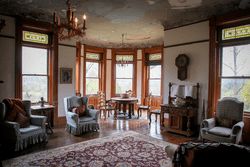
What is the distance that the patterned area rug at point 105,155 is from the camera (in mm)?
2973

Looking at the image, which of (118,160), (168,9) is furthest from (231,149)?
(168,9)

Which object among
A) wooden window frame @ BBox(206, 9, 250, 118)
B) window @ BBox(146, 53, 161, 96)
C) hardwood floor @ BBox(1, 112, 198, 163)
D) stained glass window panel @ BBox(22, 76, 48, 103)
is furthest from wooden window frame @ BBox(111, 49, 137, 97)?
wooden window frame @ BBox(206, 9, 250, 118)

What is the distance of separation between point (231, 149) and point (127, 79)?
768 centimetres

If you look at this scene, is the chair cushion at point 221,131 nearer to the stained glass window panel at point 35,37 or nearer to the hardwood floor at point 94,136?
the hardwood floor at point 94,136

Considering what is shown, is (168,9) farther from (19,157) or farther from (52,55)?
(19,157)

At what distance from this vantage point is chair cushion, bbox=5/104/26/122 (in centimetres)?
375

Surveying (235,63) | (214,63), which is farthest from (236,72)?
(214,63)

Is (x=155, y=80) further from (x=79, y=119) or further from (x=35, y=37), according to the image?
(x=35, y=37)

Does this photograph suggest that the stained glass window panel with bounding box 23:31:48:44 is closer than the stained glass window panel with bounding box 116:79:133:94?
Yes

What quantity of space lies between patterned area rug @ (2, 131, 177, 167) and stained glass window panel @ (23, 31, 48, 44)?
3.46m

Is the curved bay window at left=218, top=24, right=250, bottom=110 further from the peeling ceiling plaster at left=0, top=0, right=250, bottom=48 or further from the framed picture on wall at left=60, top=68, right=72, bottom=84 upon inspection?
the framed picture on wall at left=60, top=68, right=72, bottom=84

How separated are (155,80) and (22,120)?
6.04 m

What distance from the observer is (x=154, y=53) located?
328 inches

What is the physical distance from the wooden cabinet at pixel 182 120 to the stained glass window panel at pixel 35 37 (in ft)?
14.2
